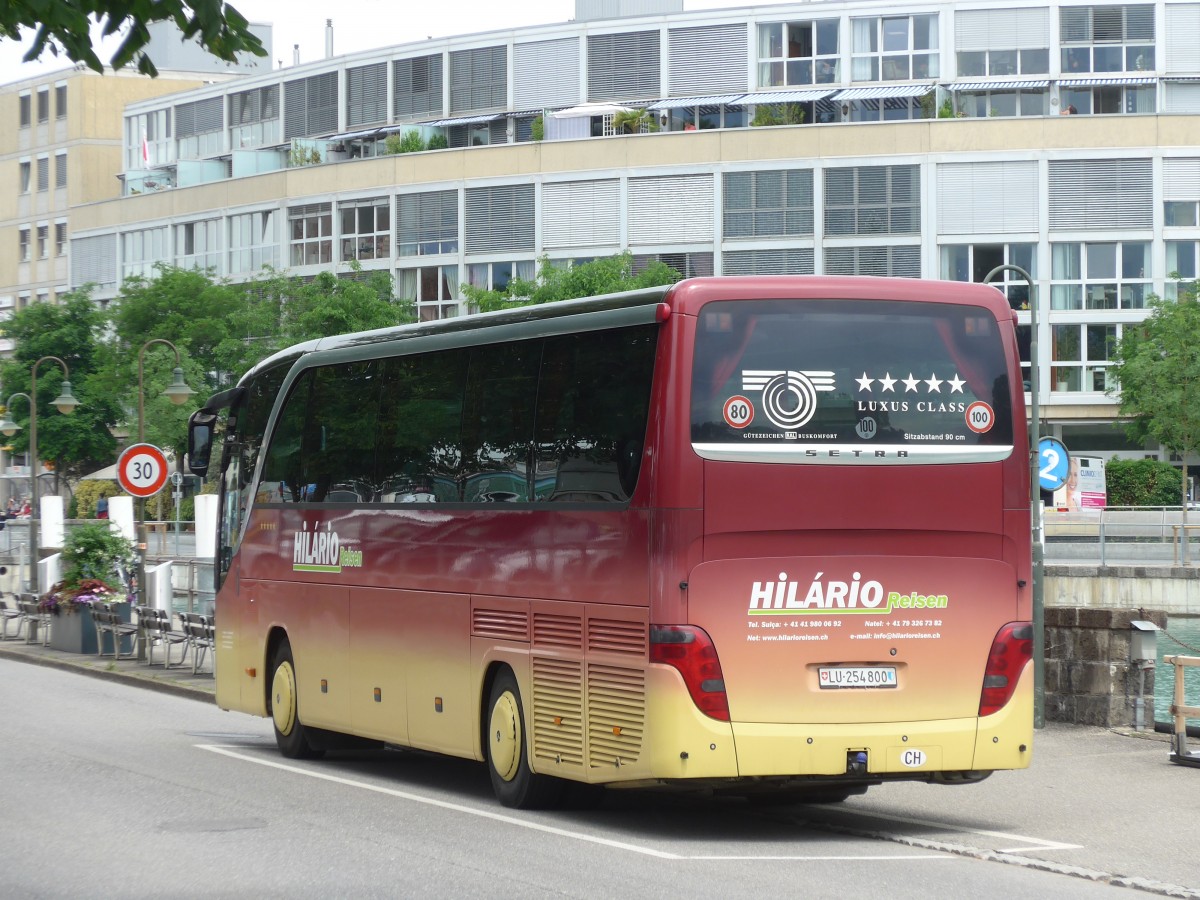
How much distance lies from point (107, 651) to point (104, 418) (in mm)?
53813

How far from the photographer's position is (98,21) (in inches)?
314

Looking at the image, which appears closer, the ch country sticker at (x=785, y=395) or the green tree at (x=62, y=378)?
the ch country sticker at (x=785, y=395)

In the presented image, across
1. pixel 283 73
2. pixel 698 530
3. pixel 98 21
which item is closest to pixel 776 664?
pixel 698 530

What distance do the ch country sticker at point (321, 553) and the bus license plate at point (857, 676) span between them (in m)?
4.99

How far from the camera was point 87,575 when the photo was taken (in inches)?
1249

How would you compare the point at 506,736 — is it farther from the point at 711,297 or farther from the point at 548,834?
the point at 711,297

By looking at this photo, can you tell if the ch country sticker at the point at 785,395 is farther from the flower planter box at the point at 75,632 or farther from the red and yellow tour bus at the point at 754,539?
the flower planter box at the point at 75,632

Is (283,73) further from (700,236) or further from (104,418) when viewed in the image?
(700,236)

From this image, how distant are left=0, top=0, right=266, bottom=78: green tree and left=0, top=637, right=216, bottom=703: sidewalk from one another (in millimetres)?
16204

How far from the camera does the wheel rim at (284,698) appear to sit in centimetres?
1695

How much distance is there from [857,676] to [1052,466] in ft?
27.3

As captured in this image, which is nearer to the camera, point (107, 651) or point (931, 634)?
point (931, 634)

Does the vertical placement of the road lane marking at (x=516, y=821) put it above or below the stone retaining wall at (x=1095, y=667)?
below

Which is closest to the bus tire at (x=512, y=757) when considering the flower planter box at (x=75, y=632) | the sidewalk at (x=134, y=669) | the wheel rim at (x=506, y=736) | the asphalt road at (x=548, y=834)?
the wheel rim at (x=506, y=736)
